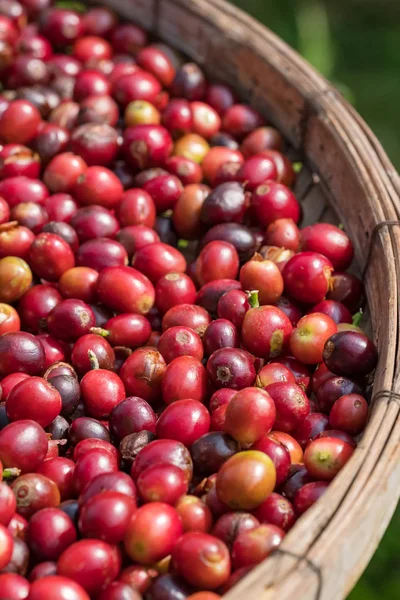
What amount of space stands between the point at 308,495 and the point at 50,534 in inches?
28.9

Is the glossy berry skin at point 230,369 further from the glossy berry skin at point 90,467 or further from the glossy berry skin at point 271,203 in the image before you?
the glossy berry skin at point 271,203

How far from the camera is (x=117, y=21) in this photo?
4531mm

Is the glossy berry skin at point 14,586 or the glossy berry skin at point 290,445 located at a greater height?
the glossy berry skin at point 290,445

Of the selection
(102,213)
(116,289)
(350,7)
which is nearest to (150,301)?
(116,289)

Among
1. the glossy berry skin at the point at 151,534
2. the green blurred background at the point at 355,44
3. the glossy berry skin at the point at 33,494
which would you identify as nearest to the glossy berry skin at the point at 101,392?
the glossy berry skin at the point at 33,494

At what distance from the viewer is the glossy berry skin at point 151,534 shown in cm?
203

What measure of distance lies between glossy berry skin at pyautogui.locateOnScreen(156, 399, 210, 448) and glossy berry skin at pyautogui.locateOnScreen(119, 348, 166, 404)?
27cm

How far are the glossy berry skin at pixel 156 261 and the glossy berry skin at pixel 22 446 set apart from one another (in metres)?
0.95

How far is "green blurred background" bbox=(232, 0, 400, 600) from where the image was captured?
653 cm

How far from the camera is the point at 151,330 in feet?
9.87

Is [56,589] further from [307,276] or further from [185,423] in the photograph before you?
[307,276]

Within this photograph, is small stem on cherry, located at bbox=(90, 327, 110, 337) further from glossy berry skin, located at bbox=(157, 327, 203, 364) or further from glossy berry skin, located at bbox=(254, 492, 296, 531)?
glossy berry skin, located at bbox=(254, 492, 296, 531)

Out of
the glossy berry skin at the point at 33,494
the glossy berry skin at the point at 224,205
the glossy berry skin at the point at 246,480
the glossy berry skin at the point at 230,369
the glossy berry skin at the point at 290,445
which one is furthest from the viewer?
the glossy berry skin at the point at 224,205

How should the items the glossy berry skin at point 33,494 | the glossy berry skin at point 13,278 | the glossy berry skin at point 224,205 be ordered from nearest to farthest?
the glossy berry skin at point 33,494 → the glossy berry skin at point 13,278 → the glossy berry skin at point 224,205
